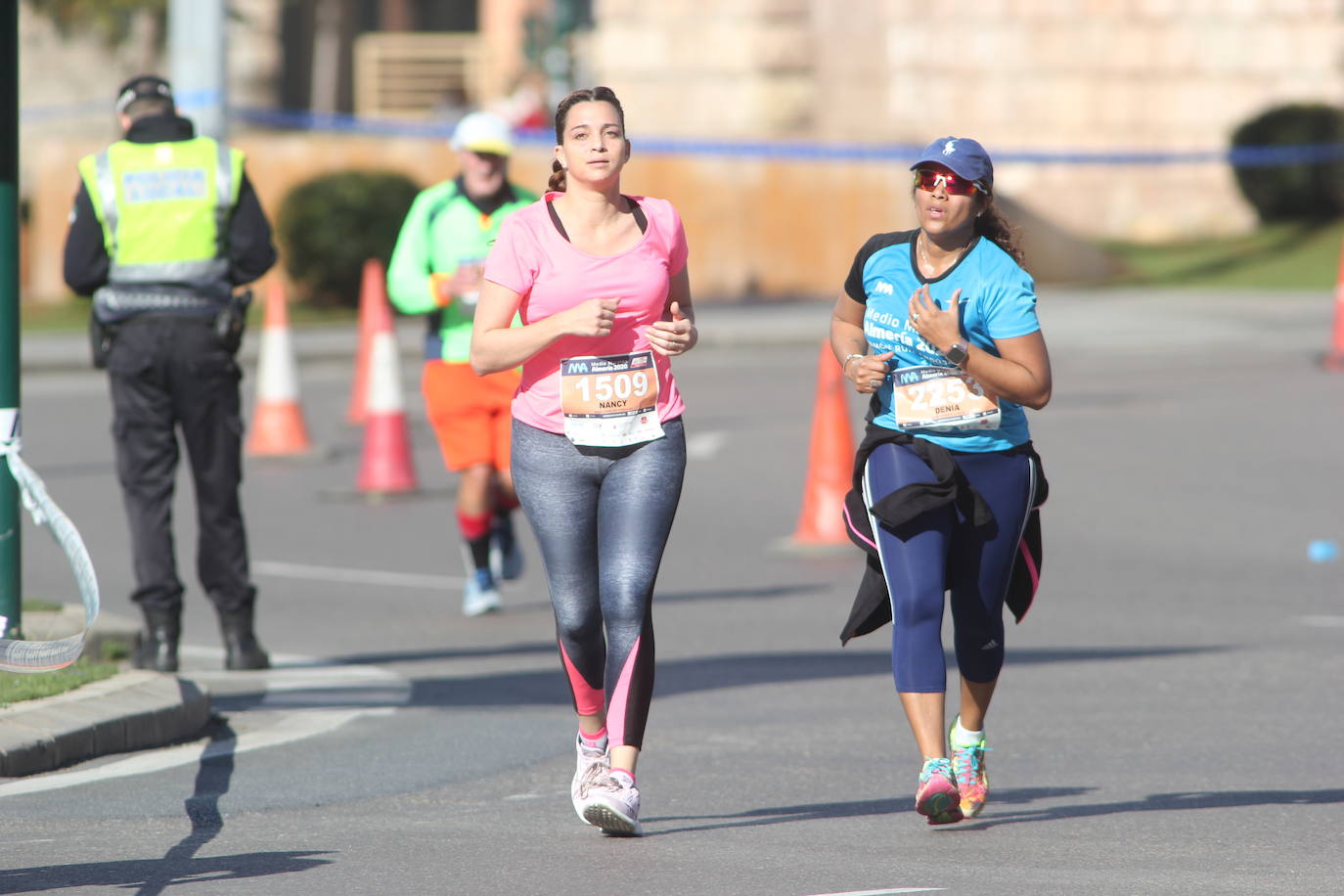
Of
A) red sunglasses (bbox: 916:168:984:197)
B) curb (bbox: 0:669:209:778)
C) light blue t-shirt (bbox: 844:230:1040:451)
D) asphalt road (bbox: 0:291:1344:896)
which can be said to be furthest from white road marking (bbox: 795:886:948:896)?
curb (bbox: 0:669:209:778)

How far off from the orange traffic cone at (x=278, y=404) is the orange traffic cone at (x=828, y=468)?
4590 millimetres

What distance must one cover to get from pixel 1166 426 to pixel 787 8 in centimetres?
1966

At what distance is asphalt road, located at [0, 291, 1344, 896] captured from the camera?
5.43m

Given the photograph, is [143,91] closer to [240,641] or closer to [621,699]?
[240,641]

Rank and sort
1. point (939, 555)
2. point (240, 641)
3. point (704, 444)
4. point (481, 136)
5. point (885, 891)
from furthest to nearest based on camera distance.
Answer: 1. point (704, 444)
2. point (481, 136)
3. point (240, 641)
4. point (939, 555)
5. point (885, 891)

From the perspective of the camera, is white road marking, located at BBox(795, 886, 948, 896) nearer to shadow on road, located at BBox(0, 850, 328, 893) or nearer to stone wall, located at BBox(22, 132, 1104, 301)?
shadow on road, located at BBox(0, 850, 328, 893)

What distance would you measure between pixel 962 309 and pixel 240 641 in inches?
141

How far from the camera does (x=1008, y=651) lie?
8.92 metres

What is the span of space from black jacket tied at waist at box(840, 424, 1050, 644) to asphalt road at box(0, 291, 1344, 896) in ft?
1.78

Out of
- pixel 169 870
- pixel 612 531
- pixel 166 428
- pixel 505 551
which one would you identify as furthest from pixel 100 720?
pixel 505 551

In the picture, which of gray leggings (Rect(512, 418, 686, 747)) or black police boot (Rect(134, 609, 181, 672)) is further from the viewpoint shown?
black police boot (Rect(134, 609, 181, 672))

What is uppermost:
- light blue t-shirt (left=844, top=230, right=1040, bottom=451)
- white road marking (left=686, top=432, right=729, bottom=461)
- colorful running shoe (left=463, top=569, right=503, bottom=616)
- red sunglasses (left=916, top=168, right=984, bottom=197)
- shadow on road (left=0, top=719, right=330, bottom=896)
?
red sunglasses (left=916, top=168, right=984, bottom=197)

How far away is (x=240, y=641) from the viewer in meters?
8.39

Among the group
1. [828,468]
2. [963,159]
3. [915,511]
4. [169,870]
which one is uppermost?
[963,159]
